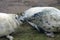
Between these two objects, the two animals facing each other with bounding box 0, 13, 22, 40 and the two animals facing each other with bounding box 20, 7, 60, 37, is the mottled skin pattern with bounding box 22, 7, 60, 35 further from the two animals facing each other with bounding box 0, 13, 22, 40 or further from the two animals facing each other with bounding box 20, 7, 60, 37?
the two animals facing each other with bounding box 0, 13, 22, 40

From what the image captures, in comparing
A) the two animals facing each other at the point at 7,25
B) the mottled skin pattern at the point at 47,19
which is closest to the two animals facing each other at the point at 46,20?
the mottled skin pattern at the point at 47,19

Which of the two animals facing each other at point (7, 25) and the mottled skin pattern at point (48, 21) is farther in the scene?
the mottled skin pattern at point (48, 21)

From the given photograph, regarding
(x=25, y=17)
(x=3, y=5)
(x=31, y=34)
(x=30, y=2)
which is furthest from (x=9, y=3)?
(x=31, y=34)

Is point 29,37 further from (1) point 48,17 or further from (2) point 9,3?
(2) point 9,3

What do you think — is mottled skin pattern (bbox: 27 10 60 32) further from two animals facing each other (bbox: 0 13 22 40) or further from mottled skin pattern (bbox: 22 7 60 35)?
two animals facing each other (bbox: 0 13 22 40)

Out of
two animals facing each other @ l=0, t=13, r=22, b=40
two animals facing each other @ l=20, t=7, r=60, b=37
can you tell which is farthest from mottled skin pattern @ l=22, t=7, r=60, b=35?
two animals facing each other @ l=0, t=13, r=22, b=40

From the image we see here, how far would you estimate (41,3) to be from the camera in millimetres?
4332

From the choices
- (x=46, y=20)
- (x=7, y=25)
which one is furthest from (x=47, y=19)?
(x=7, y=25)

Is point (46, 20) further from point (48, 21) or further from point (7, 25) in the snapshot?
point (7, 25)

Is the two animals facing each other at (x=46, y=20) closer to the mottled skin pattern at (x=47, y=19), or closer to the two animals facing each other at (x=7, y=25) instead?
the mottled skin pattern at (x=47, y=19)

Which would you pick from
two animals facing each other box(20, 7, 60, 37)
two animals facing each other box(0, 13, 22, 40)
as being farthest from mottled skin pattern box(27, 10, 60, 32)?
two animals facing each other box(0, 13, 22, 40)

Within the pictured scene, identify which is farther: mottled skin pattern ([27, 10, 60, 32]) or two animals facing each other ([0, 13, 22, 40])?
mottled skin pattern ([27, 10, 60, 32])

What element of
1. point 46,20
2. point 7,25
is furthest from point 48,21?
point 7,25

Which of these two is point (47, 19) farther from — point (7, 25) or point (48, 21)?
point (7, 25)
